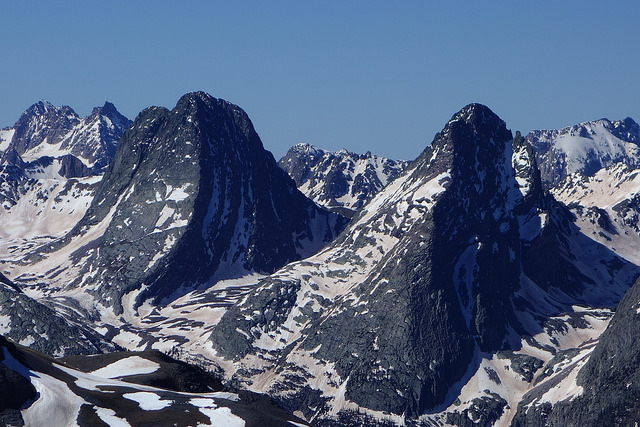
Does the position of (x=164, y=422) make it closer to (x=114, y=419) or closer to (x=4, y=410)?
(x=114, y=419)

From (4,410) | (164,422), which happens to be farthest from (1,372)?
(164,422)

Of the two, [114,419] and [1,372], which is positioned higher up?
[1,372]

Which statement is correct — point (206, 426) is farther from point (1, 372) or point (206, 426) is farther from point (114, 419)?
point (1, 372)

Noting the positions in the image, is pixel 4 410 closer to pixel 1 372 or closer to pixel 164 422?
pixel 1 372

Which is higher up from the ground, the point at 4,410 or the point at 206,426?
the point at 4,410

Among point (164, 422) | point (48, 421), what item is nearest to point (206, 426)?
point (164, 422)

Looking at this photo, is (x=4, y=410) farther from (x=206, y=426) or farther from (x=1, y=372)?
Result: (x=206, y=426)

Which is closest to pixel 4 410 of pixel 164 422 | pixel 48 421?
pixel 48 421
